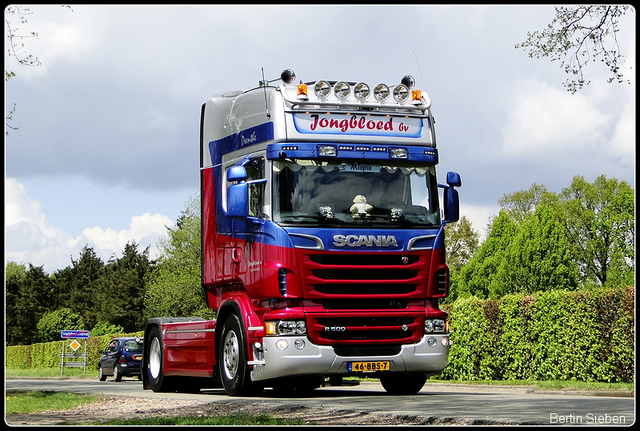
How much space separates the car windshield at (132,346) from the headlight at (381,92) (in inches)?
809

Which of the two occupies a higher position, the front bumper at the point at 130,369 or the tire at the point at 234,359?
the tire at the point at 234,359

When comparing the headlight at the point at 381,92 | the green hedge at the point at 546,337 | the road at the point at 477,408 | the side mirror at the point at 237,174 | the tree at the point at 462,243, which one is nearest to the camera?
the road at the point at 477,408

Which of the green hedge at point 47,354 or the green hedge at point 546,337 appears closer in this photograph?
the green hedge at point 546,337

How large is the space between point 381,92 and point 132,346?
21.2 m

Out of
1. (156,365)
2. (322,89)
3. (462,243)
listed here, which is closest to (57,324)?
(462,243)

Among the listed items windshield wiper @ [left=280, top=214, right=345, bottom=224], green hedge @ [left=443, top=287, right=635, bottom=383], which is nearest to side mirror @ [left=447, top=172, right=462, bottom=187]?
windshield wiper @ [left=280, top=214, right=345, bottom=224]

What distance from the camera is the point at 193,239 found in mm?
63531

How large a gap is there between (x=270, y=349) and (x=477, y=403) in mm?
2896

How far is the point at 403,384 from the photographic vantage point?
47.4 feet

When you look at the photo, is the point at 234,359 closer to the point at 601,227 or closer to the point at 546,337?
the point at 546,337

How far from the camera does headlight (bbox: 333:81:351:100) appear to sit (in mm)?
13344

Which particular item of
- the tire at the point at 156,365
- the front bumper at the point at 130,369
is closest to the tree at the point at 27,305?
the front bumper at the point at 130,369

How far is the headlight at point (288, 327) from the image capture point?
1234 cm

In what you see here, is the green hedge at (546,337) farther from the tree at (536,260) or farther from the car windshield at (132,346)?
the tree at (536,260)
